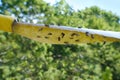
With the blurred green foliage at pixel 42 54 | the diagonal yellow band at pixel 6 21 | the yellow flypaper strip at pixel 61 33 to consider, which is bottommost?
the blurred green foliage at pixel 42 54

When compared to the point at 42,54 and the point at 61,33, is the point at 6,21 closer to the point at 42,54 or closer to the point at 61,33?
the point at 61,33

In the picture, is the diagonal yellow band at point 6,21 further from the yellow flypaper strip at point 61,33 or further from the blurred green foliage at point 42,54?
the blurred green foliage at point 42,54

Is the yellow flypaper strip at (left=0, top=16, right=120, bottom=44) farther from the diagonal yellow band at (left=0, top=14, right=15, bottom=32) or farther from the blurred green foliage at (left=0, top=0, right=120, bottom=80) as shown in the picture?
the blurred green foliage at (left=0, top=0, right=120, bottom=80)

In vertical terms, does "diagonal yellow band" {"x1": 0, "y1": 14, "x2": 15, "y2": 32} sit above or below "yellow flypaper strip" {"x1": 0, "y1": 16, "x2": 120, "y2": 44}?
above

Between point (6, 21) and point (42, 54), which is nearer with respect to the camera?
point (6, 21)

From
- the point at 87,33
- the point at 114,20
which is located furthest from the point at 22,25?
the point at 114,20

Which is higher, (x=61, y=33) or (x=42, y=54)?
(x=61, y=33)

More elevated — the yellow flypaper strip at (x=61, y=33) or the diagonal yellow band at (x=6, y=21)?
the diagonal yellow band at (x=6, y=21)

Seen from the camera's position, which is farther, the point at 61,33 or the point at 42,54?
the point at 42,54

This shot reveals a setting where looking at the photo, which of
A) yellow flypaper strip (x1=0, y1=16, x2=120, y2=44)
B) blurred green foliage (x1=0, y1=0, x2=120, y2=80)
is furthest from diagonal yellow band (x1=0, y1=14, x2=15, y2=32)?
blurred green foliage (x1=0, y1=0, x2=120, y2=80)

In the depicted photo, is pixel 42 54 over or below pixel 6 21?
below

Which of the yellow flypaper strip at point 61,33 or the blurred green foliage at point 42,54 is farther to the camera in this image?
the blurred green foliage at point 42,54

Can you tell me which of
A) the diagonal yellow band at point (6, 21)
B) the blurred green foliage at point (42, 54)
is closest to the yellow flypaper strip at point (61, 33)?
the diagonal yellow band at point (6, 21)

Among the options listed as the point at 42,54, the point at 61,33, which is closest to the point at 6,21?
the point at 61,33
